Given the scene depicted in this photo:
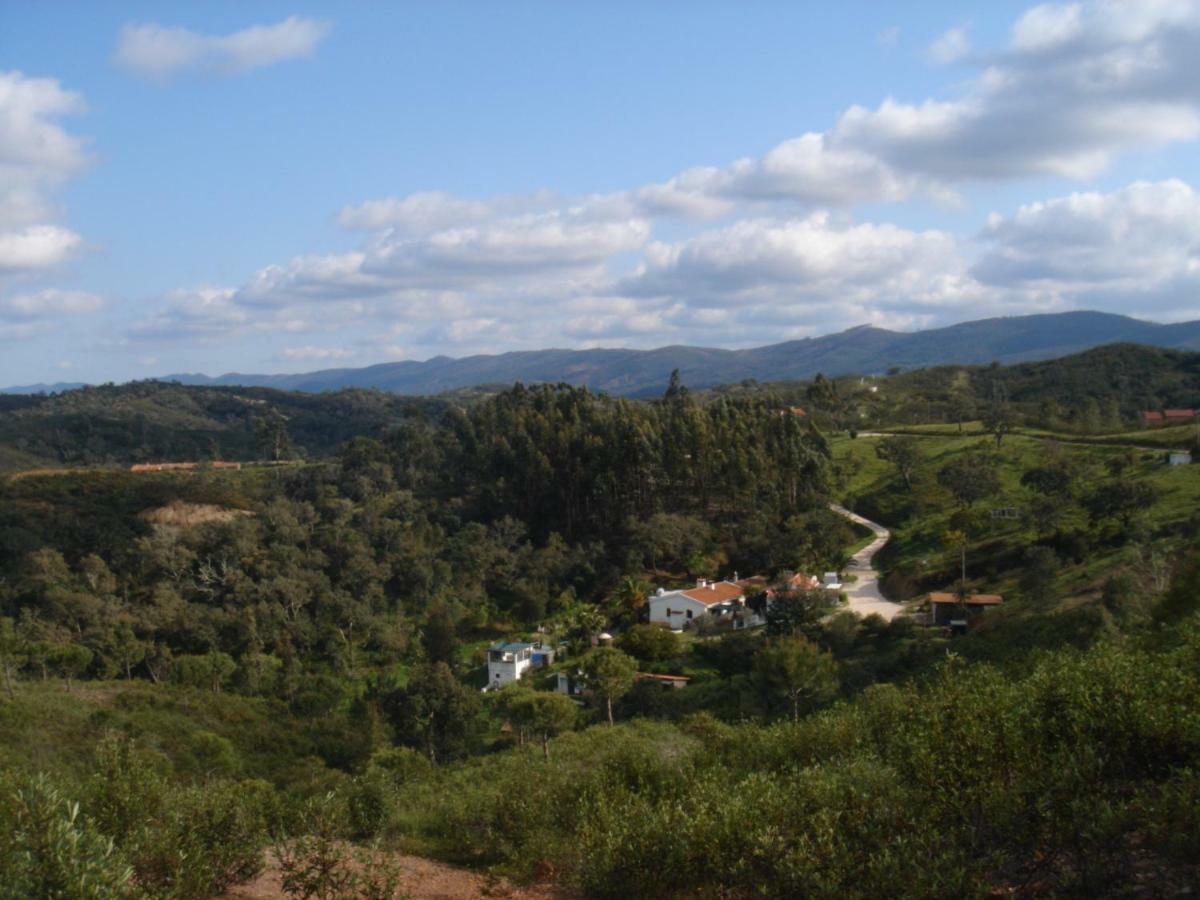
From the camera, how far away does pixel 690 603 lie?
40562mm

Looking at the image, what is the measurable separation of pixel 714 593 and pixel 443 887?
97.7 ft

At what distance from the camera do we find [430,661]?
131ft

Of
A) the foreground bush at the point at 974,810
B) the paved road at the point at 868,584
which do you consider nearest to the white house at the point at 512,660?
the paved road at the point at 868,584

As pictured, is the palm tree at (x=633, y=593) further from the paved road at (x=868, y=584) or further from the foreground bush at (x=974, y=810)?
the foreground bush at (x=974, y=810)

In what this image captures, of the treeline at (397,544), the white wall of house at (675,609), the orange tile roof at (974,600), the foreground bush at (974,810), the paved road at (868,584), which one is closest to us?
the foreground bush at (974,810)

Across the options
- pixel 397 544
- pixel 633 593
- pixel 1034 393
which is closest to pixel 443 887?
pixel 633 593

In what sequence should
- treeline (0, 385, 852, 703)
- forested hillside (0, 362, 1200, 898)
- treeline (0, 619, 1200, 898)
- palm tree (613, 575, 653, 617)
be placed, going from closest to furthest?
treeline (0, 619, 1200, 898) < forested hillside (0, 362, 1200, 898) < treeline (0, 385, 852, 703) < palm tree (613, 575, 653, 617)

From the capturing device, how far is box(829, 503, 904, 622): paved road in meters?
37.1

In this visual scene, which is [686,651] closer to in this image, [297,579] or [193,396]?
[297,579]

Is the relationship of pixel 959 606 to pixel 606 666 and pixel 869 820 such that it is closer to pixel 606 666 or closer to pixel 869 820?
pixel 606 666

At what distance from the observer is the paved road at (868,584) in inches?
1460

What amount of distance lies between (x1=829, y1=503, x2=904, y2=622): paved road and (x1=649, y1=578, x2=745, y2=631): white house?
5.52 metres

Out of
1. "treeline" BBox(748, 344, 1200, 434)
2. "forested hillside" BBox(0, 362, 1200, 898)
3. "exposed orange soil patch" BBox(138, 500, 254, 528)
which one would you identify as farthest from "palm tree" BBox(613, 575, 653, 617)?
"treeline" BBox(748, 344, 1200, 434)

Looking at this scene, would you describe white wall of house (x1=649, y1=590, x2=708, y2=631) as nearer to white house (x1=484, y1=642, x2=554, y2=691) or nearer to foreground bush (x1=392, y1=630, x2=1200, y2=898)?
white house (x1=484, y1=642, x2=554, y2=691)
